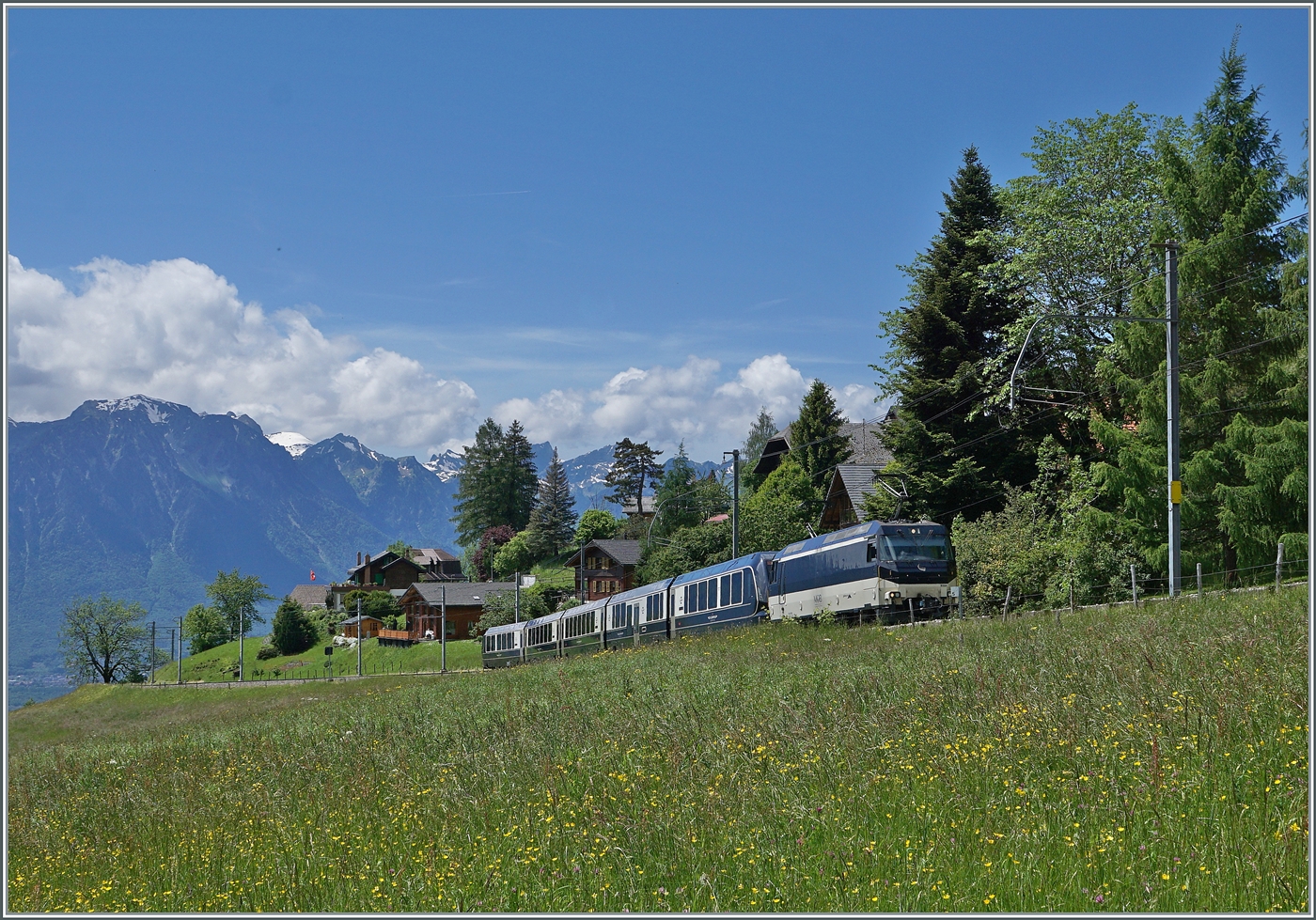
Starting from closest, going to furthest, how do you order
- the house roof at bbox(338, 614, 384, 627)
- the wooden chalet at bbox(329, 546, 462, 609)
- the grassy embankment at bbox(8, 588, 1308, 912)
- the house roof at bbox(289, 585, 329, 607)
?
the grassy embankment at bbox(8, 588, 1308, 912)
the house roof at bbox(338, 614, 384, 627)
the wooden chalet at bbox(329, 546, 462, 609)
the house roof at bbox(289, 585, 329, 607)

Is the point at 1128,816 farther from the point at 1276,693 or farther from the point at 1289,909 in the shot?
the point at 1276,693

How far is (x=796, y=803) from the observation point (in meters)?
7.20

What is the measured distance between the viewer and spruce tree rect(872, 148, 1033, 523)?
120ft

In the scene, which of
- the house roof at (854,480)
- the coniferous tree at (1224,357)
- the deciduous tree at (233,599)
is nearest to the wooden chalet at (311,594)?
the deciduous tree at (233,599)

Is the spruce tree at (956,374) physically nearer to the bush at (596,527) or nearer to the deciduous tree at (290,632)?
the bush at (596,527)

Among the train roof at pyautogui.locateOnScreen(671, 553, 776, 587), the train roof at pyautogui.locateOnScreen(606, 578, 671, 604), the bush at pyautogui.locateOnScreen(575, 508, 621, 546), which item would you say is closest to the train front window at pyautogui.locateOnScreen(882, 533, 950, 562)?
the train roof at pyautogui.locateOnScreen(671, 553, 776, 587)

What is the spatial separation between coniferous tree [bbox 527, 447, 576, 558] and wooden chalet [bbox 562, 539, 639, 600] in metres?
23.4

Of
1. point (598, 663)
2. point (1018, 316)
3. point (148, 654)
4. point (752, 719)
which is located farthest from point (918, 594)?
point (148, 654)

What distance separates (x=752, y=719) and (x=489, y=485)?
14332cm

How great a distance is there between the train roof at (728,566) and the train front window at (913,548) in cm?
554

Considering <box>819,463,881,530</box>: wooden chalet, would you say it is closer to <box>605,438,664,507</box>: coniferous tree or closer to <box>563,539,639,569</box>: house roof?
<box>563,539,639,569</box>: house roof

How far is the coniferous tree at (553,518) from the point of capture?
127 meters

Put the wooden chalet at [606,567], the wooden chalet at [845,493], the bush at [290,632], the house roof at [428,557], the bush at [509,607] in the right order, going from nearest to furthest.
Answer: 1. the wooden chalet at [845,493]
2. the bush at [509,607]
3. the wooden chalet at [606,567]
4. the bush at [290,632]
5. the house roof at [428,557]

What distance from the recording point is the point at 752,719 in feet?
34.0
